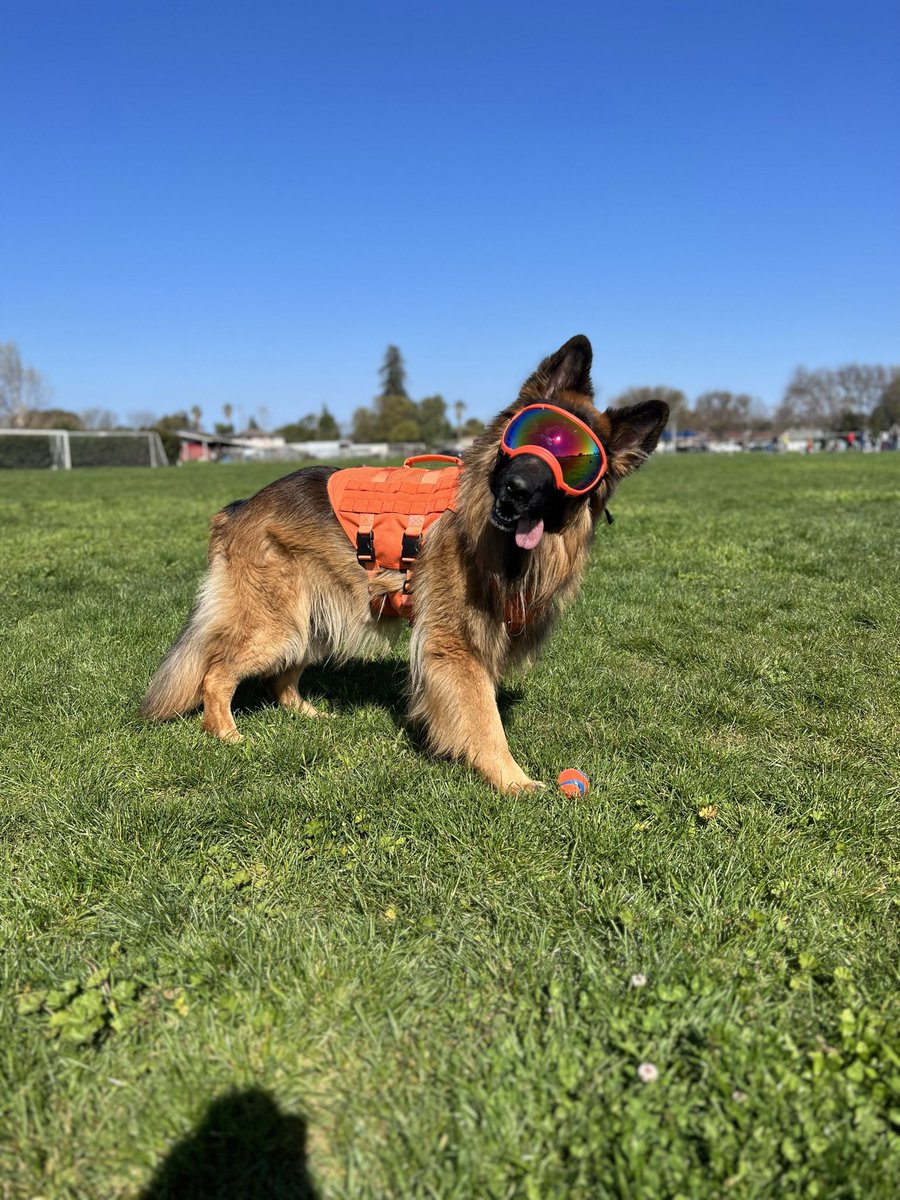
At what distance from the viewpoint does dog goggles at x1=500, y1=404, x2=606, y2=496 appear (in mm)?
2996

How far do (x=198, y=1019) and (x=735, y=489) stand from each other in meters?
21.2

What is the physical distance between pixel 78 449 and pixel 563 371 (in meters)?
62.7

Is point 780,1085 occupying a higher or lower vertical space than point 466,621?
lower

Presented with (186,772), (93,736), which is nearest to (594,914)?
(186,772)

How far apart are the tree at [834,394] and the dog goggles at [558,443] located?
397 ft

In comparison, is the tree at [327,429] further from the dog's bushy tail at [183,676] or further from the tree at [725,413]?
the dog's bushy tail at [183,676]

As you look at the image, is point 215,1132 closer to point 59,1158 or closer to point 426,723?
point 59,1158

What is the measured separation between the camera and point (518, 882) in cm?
273

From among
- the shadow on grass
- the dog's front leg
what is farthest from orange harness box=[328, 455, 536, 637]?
the shadow on grass

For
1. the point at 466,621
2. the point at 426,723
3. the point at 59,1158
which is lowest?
the point at 59,1158

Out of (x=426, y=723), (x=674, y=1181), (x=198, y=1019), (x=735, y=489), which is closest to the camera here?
(x=674, y=1181)

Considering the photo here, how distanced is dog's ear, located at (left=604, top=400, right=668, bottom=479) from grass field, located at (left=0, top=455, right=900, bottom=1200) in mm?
1517

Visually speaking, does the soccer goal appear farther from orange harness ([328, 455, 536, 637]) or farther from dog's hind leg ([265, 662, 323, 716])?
orange harness ([328, 455, 536, 637])

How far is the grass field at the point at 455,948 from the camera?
174 cm
